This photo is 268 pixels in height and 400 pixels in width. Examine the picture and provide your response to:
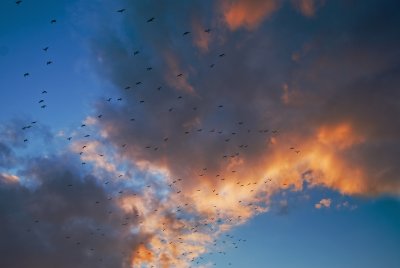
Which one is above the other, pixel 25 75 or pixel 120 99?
pixel 120 99

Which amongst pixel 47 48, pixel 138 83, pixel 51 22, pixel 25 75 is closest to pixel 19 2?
pixel 51 22

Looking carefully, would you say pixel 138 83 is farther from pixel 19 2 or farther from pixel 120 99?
pixel 19 2

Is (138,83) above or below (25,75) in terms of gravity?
above

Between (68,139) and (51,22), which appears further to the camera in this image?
(68,139)

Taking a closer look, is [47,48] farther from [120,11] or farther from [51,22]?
[120,11]

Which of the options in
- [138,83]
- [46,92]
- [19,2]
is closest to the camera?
[19,2]

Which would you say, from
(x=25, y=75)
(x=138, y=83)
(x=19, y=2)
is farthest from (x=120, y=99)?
(x=19, y=2)

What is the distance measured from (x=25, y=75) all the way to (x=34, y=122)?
41.0 ft

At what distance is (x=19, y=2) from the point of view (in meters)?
36.0

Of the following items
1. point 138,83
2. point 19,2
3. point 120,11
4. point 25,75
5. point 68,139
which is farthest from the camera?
point 68,139

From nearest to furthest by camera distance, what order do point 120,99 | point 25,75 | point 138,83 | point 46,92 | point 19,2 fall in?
point 19,2
point 25,75
point 46,92
point 138,83
point 120,99

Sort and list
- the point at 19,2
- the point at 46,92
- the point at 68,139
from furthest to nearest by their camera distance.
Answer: the point at 68,139
the point at 46,92
the point at 19,2

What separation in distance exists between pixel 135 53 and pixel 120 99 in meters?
12.2

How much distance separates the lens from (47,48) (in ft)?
137
